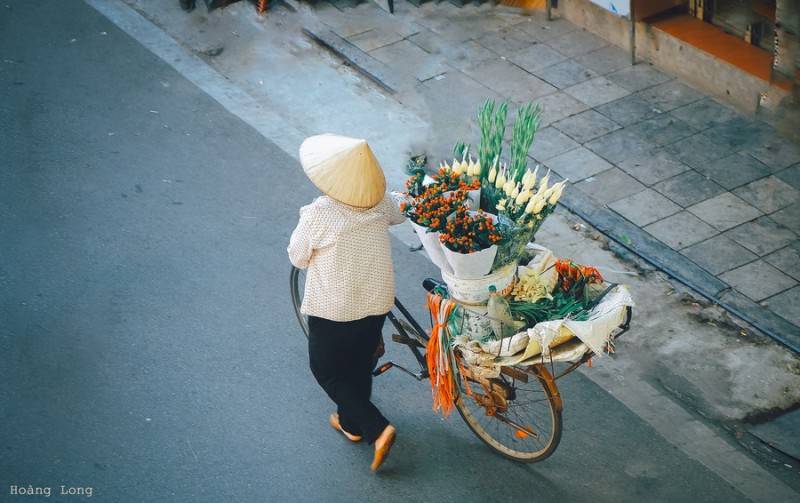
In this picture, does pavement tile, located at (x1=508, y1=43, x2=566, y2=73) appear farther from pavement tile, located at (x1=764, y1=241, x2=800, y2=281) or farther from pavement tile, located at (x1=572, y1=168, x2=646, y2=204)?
pavement tile, located at (x1=764, y1=241, x2=800, y2=281)

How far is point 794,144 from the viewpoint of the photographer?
8.04m

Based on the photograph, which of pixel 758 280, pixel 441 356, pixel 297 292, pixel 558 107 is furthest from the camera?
pixel 558 107

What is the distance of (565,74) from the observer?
926 centimetres

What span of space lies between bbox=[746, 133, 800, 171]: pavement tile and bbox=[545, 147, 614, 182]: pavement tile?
1.24 m

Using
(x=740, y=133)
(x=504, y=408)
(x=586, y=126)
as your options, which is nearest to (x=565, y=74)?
(x=586, y=126)

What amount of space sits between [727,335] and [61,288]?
464cm

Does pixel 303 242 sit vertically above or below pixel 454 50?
above

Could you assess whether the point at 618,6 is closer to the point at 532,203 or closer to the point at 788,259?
the point at 788,259

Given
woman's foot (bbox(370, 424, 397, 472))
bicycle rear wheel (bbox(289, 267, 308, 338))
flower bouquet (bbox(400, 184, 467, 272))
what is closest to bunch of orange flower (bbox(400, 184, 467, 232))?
flower bouquet (bbox(400, 184, 467, 272))

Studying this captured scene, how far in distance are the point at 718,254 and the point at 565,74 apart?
9.70 ft

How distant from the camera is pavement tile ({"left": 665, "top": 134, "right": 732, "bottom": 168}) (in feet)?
26.2

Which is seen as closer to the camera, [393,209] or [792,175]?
[393,209]

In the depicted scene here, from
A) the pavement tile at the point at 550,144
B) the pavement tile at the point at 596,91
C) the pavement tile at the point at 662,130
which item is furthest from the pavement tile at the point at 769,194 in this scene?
the pavement tile at the point at 596,91

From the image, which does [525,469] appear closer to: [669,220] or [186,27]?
[669,220]
